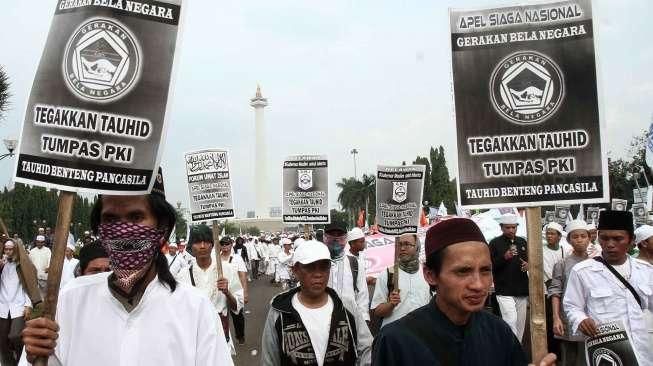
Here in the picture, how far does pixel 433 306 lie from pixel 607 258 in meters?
3.27

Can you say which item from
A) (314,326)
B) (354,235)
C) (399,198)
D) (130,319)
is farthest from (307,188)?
(130,319)

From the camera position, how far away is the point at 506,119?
402cm

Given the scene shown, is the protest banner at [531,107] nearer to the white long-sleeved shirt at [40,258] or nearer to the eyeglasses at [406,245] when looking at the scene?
the eyeglasses at [406,245]

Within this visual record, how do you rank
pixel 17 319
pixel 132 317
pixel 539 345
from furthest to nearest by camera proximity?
pixel 17 319, pixel 539 345, pixel 132 317

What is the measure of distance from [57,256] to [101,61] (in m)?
0.90

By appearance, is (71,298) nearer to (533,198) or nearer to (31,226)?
(533,198)

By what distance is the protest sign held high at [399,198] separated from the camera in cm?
767

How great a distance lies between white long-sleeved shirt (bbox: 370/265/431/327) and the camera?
6.50 m

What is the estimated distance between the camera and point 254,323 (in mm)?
14859

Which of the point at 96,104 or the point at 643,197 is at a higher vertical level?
the point at 643,197

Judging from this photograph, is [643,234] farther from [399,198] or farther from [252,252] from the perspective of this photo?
[252,252]

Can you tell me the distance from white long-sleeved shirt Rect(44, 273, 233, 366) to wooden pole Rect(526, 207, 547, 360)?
1667 millimetres

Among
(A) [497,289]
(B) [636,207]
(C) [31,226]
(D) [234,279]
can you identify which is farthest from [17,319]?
(C) [31,226]

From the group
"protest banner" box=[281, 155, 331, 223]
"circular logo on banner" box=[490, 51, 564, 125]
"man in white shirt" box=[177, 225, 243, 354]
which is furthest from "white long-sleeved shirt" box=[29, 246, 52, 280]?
"circular logo on banner" box=[490, 51, 564, 125]
